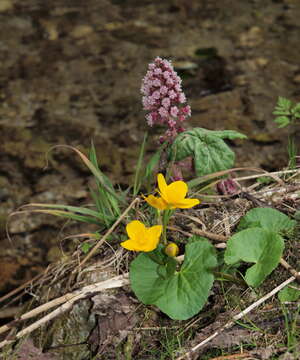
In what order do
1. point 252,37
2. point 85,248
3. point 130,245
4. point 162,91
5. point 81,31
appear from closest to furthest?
point 130,245
point 162,91
point 85,248
point 252,37
point 81,31

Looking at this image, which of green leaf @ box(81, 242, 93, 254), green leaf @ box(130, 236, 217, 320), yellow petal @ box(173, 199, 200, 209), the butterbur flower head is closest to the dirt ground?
green leaf @ box(81, 242, 93, 254)

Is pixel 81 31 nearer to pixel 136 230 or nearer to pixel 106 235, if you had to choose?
pixel 106 235

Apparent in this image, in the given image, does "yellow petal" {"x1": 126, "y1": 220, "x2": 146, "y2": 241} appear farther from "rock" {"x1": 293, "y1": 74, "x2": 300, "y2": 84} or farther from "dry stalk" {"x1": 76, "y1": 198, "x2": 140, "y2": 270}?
"rock" {"x1": 293, "y1": 74, "x2": 300, "y2": 84}

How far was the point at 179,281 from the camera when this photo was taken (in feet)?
4.95

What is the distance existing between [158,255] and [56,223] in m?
1.58

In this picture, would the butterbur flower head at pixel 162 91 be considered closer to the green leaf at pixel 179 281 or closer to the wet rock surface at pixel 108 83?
the green leaf at pixel 179 281

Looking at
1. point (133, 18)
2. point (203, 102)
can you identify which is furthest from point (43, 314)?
point (133, 18)

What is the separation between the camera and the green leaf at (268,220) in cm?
163

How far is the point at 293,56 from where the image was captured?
13.8ft

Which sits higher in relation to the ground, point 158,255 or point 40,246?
point 158,255

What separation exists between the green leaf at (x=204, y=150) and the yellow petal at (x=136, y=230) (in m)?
0.31

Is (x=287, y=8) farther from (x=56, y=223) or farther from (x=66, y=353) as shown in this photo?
(x=66, y=353)

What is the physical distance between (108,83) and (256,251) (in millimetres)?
2826

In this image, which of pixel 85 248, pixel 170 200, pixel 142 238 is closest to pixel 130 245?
pixel 142 238
